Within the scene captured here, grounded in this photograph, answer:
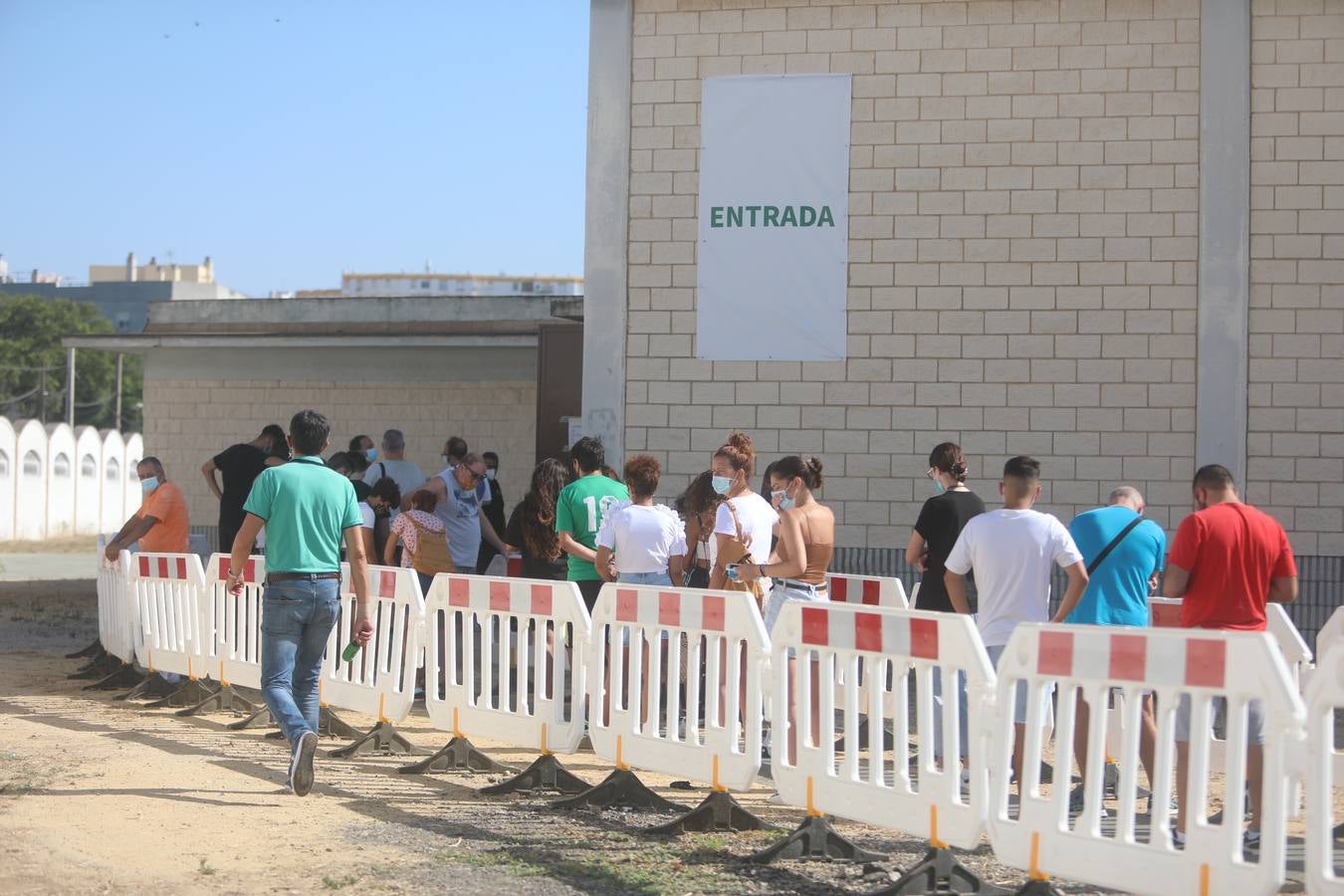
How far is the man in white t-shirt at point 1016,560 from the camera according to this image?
7586 mm

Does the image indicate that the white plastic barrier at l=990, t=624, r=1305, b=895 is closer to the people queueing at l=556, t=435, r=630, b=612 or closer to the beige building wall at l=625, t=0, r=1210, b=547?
the people queueing at l=556, t=435, r=630, b=612

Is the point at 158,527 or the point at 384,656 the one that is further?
the point at 158,527

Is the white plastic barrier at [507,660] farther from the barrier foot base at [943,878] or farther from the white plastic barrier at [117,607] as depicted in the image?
the white plastic barrier at [117,607]

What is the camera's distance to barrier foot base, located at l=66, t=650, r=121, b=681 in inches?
544

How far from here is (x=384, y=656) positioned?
33.3 ft

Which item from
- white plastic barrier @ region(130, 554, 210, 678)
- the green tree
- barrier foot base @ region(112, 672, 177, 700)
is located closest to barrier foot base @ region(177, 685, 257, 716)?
white plastic barrier @ region(130, 554, 210, 678)

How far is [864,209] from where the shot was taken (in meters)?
14.5

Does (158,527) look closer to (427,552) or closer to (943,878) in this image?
(427,552)

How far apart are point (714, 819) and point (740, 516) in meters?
2.16

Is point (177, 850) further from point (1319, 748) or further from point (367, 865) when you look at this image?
point (1319, 748)

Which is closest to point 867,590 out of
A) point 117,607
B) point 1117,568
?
point 1117,568

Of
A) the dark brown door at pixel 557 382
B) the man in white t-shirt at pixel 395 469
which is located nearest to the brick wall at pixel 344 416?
the dark brown door at pixel 557 382

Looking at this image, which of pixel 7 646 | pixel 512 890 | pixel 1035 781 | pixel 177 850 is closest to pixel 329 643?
pixel 177 850

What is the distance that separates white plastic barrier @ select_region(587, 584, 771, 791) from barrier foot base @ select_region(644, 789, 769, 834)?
0.25 ft
